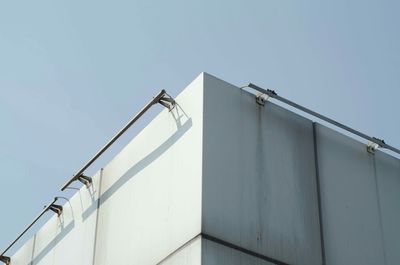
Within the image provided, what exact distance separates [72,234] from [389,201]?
4.69 m

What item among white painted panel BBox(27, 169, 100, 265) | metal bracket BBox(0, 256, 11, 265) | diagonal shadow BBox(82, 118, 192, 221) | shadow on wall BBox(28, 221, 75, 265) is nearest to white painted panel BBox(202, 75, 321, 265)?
diagonal shadow BBox(82, 118, 192, 221)

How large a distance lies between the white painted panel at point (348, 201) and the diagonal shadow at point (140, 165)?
1981 mm

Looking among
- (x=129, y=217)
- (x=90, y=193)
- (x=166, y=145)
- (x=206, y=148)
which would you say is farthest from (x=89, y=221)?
(x=206, y=148)

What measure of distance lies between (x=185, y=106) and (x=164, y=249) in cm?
188

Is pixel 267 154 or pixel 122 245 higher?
pixel 267 154

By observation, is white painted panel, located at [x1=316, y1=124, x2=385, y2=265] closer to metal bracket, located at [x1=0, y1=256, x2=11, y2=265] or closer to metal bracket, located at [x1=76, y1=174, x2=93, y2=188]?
metal bracket, located at [x1=76, y1=174, x2=93, y2=188]

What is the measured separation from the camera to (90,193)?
13.9 m

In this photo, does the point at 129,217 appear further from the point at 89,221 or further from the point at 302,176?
the point at 302,176

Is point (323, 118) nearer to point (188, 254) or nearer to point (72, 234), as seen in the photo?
point (188, 254)

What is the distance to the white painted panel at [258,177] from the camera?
36.2ft

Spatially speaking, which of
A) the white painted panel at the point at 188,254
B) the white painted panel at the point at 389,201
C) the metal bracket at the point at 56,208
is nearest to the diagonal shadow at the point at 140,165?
the metal bracket at the point at 56,208

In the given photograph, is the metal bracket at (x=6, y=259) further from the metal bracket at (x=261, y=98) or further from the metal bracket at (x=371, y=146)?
the metal bracket at (x=371, y=146)

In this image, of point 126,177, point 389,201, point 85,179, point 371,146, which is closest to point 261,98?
point 371,146

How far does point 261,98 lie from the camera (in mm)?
12273
